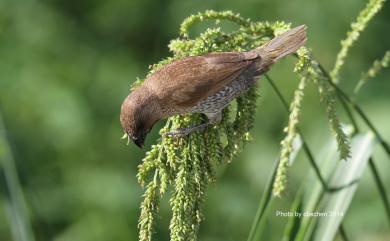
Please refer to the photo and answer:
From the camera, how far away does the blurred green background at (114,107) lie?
4664mm

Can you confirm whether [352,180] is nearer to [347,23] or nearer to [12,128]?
[347,23]

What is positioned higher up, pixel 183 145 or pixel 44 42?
pixel 44 42

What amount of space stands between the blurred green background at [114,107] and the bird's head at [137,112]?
1.68 metres

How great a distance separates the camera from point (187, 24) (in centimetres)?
256

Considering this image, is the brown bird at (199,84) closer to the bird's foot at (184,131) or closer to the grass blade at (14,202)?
the bird's foot at (184,131)

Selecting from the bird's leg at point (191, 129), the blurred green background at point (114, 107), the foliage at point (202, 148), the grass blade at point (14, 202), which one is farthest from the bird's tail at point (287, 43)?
the blurred green background at point (114, 107)

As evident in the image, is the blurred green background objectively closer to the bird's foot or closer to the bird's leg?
the bird's leg

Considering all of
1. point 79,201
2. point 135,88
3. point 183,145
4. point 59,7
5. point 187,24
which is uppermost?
point 59,7

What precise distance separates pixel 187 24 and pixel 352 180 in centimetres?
92

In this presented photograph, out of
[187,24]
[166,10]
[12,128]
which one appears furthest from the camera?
[166,10]

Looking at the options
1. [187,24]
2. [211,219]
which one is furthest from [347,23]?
[187,24]

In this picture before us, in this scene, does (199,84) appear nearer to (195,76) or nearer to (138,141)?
(195,76)

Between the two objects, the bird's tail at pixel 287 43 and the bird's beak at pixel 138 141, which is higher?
the bird's tail at pixel 287 43

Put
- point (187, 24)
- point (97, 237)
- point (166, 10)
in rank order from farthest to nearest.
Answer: point (166, 10)
point (97, 237)
point (187, 24)
